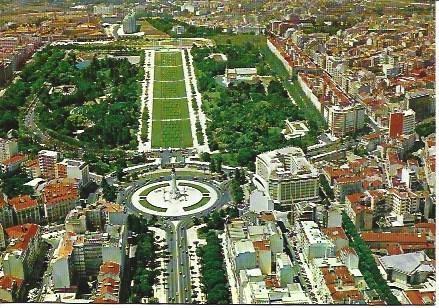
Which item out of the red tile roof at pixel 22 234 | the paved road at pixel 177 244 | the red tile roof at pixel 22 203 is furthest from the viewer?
the red tile roof at pixel 22 203

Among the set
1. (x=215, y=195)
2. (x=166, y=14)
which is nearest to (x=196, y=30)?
(x=166, y=14)

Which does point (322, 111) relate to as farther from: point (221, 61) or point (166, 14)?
point (166, 14)

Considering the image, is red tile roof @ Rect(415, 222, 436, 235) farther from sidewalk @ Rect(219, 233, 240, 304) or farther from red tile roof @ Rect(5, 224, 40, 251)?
red tile roof @ Rect(5, 224, 40, 251)

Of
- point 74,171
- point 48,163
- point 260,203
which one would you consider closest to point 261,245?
point 260,203

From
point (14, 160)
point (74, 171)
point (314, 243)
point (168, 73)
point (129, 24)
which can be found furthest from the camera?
point (129, 24)

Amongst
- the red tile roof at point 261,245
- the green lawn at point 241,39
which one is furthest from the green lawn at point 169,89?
the red tile roof at point 261,245

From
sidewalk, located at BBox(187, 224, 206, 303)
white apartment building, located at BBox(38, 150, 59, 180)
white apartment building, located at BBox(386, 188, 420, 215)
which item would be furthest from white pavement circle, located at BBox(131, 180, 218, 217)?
white apartment building, located at BBox(386, 188, 420, 215)

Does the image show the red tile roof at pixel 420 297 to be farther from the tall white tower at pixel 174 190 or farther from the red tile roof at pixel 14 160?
the red tile roof at pixel 14 160

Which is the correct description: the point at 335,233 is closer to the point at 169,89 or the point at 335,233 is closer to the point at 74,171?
the point at 74,171
